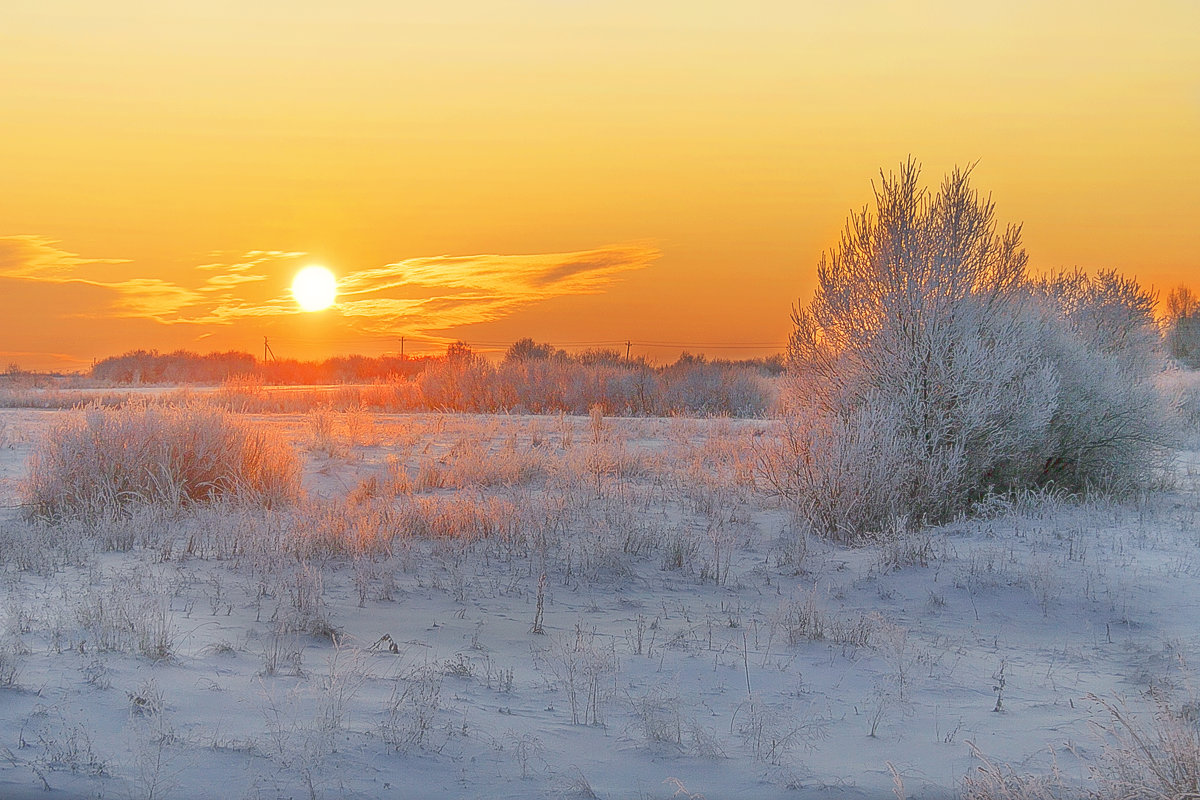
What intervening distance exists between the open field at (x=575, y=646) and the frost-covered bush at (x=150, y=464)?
1.68 feet

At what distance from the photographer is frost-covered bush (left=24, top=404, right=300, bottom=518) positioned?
10531 millimetres

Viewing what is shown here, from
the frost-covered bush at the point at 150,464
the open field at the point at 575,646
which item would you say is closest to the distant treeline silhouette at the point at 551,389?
the frost-covered bush at the point at 150,464

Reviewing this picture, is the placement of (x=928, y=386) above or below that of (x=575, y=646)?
above

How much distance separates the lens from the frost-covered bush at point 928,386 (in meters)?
10.7

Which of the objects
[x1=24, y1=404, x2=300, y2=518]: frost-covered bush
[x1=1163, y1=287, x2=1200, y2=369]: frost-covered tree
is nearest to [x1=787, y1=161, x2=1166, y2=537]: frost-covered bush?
[x1=24, y1=404, x2=300, y2=518]: frost-covered bush

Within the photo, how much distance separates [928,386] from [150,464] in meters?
9.18

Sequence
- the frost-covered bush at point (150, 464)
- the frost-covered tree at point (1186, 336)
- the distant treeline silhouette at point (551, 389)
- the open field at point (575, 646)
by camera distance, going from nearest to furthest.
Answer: the open field at point (575, 646)
the frost-covered bush at point (150, 464)
the distant treeline silhouette at point (551, 389)
the frost-covered tree at point (1186, 336)

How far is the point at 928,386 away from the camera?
11133mm

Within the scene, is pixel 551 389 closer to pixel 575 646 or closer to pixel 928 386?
pixel 928 386

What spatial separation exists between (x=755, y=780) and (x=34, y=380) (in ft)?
159

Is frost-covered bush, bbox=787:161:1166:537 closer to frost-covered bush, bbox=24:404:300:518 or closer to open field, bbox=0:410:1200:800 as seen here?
open field, bbox=0:410:1200:800

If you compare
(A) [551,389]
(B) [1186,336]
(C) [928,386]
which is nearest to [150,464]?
(C) [928,386]

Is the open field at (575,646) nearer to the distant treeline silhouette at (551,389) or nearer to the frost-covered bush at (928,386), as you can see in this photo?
the frost-covered bush at (928,386)

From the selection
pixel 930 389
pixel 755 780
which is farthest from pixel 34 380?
pixel 755 780
